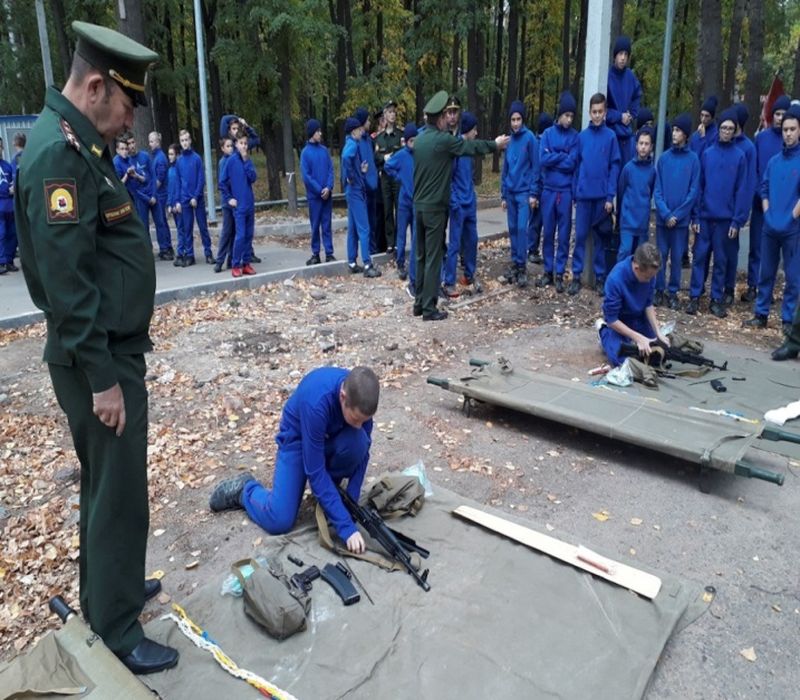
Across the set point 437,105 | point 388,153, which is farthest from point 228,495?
point 388,153

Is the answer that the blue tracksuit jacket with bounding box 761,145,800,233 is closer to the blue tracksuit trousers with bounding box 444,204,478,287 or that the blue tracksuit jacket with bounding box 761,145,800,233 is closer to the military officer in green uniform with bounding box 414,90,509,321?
the military officer in green uniform with bounding box 414,90,509,321

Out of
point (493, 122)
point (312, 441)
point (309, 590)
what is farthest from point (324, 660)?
point (493, 122)

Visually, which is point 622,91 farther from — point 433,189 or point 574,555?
point 574,555

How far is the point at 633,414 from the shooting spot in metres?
4.98

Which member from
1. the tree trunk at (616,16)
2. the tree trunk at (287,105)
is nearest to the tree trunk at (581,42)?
the tree trunk at (616,16)

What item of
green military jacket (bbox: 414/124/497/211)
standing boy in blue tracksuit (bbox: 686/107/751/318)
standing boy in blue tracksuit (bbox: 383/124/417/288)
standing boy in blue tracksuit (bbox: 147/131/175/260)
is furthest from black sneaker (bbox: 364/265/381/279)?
standing boy in blue tracksuit (bbox: 686/107/751/318)

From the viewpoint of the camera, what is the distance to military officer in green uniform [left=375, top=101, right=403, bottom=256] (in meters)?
10.9

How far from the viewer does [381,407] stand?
579cm

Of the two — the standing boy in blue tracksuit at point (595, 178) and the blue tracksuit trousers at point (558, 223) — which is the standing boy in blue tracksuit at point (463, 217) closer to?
the blue tracksuit trousers at point (558, 223)

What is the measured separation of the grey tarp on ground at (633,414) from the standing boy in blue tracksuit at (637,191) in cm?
302

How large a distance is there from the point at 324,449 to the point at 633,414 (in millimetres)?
2485

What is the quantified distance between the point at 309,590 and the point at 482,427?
239cm

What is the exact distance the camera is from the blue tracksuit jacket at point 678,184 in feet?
26.5

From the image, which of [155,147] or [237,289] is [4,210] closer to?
[155,147]
